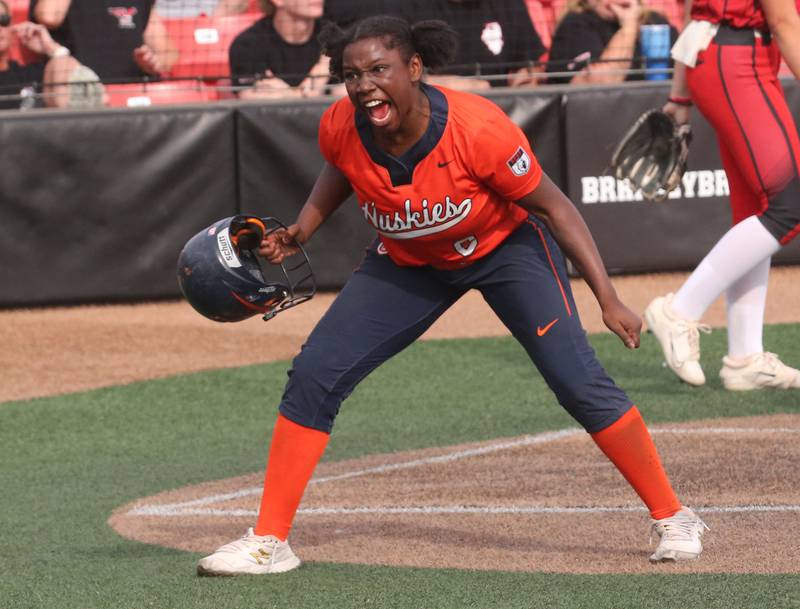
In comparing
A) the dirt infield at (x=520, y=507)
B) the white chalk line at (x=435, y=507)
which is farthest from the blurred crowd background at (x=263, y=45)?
the dirt infield at (x=520, y=507)

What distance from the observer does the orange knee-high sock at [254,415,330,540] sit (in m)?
4.42

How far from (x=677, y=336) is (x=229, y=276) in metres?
3.18

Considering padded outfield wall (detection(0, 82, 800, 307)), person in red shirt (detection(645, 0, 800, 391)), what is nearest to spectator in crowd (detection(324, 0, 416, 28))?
padded outfield wall (detection(0, 82, 800, 307))

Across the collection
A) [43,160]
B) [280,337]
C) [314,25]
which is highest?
[314,25]

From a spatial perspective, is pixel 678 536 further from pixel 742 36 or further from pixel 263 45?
pixel 263 45

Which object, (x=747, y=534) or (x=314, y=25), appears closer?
(x=747, y=534)

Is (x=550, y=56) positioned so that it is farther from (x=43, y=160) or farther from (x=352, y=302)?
(x=352, y=302)

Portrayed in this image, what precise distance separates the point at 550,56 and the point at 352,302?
23.6ft

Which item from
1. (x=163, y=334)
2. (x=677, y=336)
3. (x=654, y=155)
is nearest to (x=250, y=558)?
(x=677, y=336)

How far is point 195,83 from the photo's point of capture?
36.7ft

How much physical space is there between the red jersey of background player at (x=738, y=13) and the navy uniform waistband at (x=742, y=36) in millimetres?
19

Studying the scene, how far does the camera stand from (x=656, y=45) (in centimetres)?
1105

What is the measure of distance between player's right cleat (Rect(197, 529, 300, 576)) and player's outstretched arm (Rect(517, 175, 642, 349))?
118 cm

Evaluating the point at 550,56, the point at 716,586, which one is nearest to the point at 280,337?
the point at 550,56
